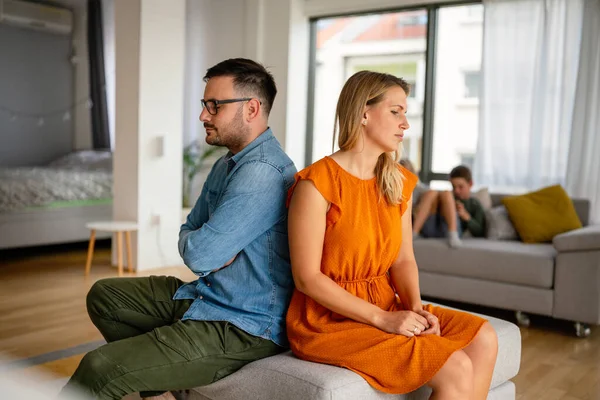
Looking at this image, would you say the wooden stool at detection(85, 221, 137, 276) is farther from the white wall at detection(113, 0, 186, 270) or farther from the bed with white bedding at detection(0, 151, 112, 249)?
the bed with white bedding at detection(0, 151, 112, 249)

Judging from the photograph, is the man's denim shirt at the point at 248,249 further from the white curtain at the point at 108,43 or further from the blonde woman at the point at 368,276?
the white curtain at the point at 108,43

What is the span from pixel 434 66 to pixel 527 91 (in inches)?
38.2

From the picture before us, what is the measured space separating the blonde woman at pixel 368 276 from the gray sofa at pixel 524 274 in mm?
2199

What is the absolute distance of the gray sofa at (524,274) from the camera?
3682 millimetres

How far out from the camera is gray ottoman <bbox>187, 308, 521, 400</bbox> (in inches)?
59.8

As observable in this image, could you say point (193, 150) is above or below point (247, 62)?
below

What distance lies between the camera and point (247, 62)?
1.81 metres

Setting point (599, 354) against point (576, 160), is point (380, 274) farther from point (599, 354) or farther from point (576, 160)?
point (576, 160)

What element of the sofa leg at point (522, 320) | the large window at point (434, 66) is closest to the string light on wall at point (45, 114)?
the large window at point (434, 66)

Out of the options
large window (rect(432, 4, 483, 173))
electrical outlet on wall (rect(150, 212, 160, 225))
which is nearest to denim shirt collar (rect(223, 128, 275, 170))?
electrical outlet on wall (rect(150, 212, 160, 225))

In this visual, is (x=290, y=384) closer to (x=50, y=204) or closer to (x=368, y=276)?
(x=368, y=276)

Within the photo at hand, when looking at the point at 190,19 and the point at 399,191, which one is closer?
the point at 399,191

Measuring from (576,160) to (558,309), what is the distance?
6.01 feet

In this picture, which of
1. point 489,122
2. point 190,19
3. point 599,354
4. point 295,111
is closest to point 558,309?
point 599,354
